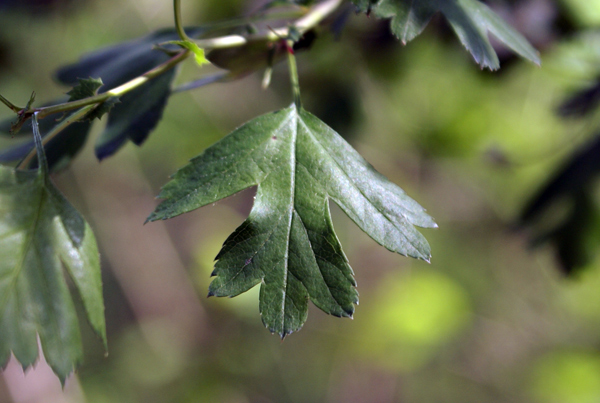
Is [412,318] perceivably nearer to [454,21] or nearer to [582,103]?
[582,103]

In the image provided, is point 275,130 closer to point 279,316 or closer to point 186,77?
point 279,316

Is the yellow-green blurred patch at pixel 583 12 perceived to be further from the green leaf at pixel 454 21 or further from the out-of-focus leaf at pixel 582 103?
the green leaf at pixel 454 21

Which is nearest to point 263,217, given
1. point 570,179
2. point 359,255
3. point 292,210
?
point 292,210

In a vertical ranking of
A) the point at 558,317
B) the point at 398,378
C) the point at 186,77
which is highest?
the point at 186,77

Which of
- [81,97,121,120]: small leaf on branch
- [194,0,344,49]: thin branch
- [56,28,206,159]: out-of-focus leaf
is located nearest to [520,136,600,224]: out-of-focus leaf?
[194,0,344,49]: thin branch

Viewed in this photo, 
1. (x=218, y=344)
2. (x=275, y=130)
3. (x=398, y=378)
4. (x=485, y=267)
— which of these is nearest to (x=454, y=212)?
(x=485, y=267)

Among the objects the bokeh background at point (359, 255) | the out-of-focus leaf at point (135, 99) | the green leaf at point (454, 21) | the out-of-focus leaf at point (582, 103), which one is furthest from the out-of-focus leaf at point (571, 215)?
the out-of-focus leaf at point (135, 99)

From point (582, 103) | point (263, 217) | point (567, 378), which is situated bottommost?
point (567, 378)
